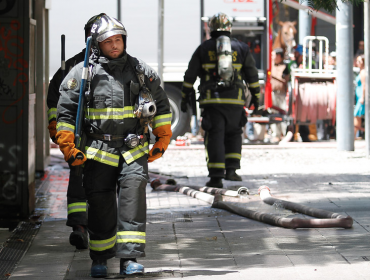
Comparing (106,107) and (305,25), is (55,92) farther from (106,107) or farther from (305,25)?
(305,25)

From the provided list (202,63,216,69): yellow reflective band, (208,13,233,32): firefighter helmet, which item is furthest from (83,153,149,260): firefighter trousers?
(208,13,233,32): firefighter helmet

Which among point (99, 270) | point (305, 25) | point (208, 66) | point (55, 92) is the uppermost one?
point (305, 25)

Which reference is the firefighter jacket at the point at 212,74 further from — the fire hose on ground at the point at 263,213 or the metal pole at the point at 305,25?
the metal pole at the point at 305,25

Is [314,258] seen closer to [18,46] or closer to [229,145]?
[18,46]

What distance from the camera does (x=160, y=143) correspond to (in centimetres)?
521

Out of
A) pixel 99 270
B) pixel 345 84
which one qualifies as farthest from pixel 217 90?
pixel 345 84

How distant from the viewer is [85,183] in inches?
202

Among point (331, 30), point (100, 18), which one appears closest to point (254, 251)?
point (100, 18)

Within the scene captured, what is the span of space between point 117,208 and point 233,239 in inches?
52.2

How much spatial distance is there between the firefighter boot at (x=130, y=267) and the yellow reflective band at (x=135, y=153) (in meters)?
0.63

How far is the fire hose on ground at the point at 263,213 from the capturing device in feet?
21.1

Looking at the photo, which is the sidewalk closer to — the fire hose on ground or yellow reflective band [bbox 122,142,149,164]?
the fire hose on ground

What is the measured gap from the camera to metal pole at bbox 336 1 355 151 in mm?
13328

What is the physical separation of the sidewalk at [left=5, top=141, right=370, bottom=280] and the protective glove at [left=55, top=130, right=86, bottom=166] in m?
0.77
